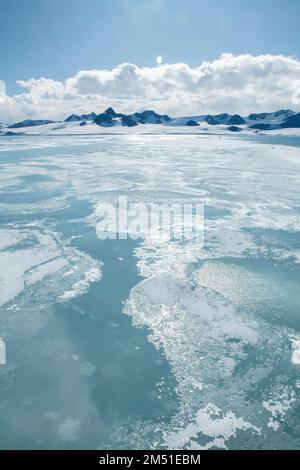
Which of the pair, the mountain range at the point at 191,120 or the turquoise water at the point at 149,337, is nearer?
the turquoise water at the point at 149,337

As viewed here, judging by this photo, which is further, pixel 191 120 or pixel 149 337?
pixel 191 120

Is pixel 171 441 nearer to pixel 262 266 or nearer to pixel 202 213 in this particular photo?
pixel 262 266

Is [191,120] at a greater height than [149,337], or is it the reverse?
[191,120]

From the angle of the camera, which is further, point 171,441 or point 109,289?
point 109,289

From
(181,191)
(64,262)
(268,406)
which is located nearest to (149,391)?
(268,406)

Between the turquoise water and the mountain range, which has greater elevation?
the mountain range

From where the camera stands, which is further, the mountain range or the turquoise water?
the mountain range

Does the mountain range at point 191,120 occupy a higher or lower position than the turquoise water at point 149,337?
higher
